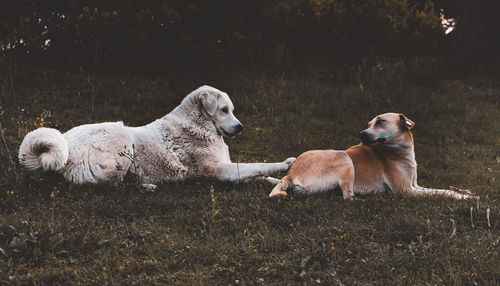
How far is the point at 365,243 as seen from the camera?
393cm

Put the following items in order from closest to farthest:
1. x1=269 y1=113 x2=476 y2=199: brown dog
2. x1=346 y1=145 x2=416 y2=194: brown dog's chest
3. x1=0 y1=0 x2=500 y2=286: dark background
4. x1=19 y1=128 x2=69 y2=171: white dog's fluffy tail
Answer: x1=0 y1=0 x2=500 y2=286: dark background → x1=19 y1=128 x2=69 y2=171: white dog's fluffy tail → x1=269 y1=113 x2=476 y2=199: brown dog → x1=346 y1=145 x2=416 y2=194: brown dog's chest

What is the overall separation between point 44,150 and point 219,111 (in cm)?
243

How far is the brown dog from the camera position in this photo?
5.36 metres

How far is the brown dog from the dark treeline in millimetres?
7019

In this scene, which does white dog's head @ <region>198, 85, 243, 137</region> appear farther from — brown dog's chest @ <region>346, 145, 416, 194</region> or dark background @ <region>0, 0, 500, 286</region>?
brown dog's chest @ <region>346, 145, 416, 194</region>

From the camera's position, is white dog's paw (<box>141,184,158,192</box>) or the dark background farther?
white dog's paw (<box>141,184,158,192</box>)

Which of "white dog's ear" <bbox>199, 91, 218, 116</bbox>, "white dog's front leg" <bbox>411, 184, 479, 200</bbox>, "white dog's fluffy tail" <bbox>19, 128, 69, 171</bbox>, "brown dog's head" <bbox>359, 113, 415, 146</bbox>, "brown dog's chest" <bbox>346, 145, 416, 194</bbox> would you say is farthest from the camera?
"white dog's ear" <bbox>199, 91, 218, 116</bbox>

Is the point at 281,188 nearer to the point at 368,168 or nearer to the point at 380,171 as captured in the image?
the point at 368,168

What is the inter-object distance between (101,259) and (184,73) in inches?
346

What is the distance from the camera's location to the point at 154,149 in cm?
589

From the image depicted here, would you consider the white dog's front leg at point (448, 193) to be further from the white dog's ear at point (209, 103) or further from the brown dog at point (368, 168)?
the white dog's ear at point (209, 103)

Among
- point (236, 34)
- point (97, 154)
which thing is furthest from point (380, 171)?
point (236, 34)

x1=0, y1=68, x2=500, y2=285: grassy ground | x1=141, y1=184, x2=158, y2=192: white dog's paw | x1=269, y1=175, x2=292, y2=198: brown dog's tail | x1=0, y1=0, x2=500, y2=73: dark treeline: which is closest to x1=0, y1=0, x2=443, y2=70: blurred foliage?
x1=0, y1=0, x2=500, y2=73: dark treeline

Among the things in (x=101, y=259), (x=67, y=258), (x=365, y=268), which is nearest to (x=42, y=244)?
(x=67, y=258)
